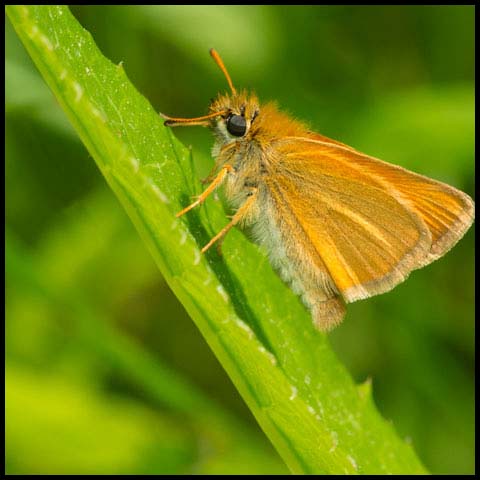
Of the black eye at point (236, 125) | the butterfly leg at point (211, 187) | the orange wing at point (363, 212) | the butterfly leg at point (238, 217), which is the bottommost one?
the orange wing at point (363, 212)

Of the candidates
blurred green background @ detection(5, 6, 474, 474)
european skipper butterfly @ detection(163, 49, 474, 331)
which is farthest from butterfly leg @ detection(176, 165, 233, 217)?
blurred green background @ detection(5, 6, 474, 474)

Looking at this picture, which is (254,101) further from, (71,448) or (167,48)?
(167,48)

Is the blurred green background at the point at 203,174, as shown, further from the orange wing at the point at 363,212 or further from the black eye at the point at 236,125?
Answer: the black eye at the point at 236,125

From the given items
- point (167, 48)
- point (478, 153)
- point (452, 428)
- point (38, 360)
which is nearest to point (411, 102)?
point (478, 153)

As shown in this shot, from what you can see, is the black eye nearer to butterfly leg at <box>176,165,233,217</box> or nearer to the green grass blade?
butterfly leg at <box>176,165,233,217</box>

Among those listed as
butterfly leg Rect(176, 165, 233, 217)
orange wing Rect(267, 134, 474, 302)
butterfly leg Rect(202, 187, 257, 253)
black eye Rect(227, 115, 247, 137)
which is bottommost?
orange wing Rect(267, 134, 474, 302)

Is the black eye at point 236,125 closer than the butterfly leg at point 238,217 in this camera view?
No

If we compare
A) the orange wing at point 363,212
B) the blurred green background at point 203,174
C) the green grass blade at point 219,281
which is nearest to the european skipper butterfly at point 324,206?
the orange wing at point 363,212
